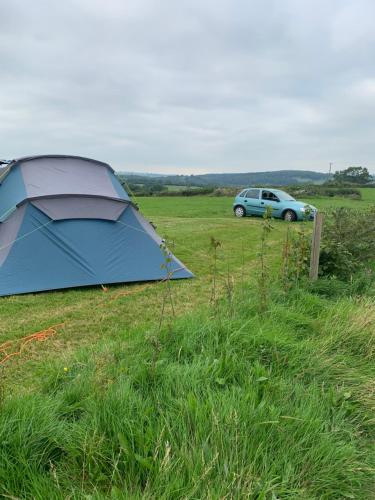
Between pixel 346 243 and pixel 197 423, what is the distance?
4615mm

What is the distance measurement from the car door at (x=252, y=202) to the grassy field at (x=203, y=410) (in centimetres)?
1320

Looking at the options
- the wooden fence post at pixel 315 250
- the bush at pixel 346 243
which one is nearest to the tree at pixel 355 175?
the bush at pixel 346 243

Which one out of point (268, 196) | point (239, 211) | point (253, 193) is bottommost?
point (239, 211)

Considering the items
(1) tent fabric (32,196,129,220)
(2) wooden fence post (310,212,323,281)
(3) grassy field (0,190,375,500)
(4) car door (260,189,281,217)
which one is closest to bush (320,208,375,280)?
(2) wooden fence post (310,212,323,281)

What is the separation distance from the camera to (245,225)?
1412 cm

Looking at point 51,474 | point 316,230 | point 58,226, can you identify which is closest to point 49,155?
point 58,226

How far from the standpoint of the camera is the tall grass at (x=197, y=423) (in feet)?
6.24

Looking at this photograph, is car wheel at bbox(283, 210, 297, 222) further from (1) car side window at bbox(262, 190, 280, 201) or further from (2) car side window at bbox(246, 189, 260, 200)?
(2) car side window at bbox(246, 189, 260, 200)

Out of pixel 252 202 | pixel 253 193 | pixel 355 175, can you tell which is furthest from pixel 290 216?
Result: pixel 355 175

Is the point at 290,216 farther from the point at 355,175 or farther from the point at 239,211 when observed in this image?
the point at 355,175

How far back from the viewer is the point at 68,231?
234 inches

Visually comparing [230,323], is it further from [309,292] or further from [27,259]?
[27,259]

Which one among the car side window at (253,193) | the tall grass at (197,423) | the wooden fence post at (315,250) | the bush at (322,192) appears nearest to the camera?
the tall grass at (197,423)

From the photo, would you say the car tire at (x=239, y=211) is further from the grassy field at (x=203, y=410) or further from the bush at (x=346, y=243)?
the grassy field at (x=203, y=410)
